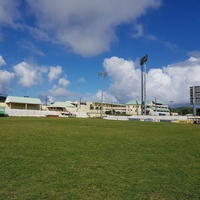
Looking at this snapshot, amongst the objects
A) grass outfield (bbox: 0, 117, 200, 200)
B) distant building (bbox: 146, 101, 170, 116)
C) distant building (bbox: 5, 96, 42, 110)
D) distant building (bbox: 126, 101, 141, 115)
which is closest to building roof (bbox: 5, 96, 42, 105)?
distant building (bbox: 5, 96, 42, 110)

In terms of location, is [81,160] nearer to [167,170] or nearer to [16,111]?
[167,170]

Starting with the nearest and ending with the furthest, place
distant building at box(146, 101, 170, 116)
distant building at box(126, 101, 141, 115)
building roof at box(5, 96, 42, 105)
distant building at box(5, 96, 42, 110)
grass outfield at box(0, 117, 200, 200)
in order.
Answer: grass outfield at box(0, 117, 200, 200)
building roof at box(5, 96, 42, 105)
distant building at box(5, 96, 42, 110)
distant building at box(146, 101, 170, 116)
distant building at box(126, 101, 141, 115)

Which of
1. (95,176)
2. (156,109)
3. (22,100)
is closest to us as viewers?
(95,176)

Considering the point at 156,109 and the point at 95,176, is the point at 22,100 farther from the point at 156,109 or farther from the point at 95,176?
the point at 95,176

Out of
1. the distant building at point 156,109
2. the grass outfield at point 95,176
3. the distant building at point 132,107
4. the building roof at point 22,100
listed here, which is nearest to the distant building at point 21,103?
the building roof at point 22,100

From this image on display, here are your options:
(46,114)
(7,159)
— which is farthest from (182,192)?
(46,114)

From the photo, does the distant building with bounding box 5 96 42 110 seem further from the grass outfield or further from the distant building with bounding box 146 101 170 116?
the grass outfield

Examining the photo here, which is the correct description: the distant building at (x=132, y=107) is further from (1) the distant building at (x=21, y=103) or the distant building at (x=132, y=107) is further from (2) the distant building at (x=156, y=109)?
(1) the distant building at (x=21, y=103)

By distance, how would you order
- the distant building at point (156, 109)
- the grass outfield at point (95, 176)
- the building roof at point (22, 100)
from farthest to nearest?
the distant building at point (156, 109) < the building roof at point (22, 100) < the grass outfield at point (95, 176)

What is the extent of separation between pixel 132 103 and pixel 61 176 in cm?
15924

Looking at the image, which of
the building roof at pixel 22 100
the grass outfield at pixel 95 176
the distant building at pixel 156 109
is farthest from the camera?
the distant building at pixel 156 109

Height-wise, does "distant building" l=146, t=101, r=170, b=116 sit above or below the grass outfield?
above

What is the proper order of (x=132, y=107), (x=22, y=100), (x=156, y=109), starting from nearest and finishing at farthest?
(x=22, y=100)
(x=156, y=109)
(x=132, y=107)

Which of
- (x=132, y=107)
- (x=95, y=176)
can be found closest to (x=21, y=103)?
(x=132, y=107)
